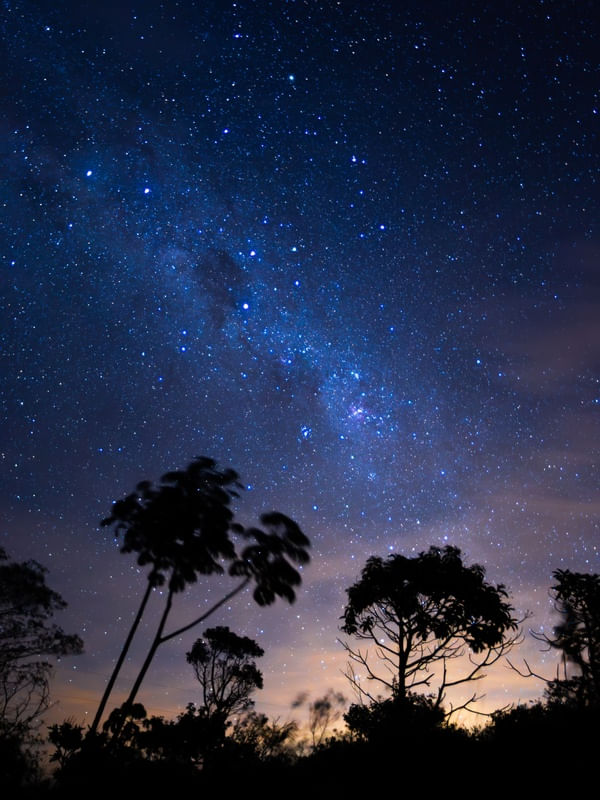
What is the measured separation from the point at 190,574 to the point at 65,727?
784 cm

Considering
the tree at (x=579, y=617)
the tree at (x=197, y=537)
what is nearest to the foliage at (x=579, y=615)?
the tree at (x=579, y=617)

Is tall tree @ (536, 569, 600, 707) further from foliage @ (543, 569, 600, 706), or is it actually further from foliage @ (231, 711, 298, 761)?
foliage @ (231, 711, 298, 761)

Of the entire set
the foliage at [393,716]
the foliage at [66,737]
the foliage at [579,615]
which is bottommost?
the foliage at [66,737]

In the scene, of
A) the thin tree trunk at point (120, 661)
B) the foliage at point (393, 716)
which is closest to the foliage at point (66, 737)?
the thin tree trunk at point (120, 661)

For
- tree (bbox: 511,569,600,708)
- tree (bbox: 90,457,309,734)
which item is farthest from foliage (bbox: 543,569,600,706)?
tree (bbox: 90,457,309,734)

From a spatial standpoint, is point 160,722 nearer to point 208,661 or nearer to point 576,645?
point 576,645

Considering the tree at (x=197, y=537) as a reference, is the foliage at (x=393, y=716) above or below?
below

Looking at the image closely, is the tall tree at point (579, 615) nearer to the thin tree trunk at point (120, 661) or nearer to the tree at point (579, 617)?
the tree at point (579, 617)

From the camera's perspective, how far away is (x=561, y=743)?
1166cm

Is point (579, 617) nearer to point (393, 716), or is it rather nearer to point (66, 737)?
point (393, 716)

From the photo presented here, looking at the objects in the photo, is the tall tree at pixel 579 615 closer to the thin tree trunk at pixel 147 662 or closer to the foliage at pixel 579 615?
the foliage at pixel 579 615

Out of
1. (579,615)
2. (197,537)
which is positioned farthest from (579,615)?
(197,537)

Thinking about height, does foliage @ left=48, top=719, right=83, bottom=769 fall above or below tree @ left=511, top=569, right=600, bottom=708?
below

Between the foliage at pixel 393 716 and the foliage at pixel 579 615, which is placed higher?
the foliage at pixel 579 615
